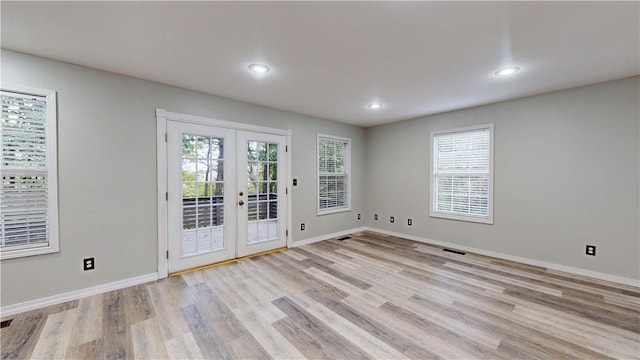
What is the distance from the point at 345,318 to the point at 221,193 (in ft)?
7.77

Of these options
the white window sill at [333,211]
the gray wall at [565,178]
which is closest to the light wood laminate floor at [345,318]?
the gray wall at [565,178]

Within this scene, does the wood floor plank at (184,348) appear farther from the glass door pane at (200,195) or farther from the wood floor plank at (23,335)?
the glass door pane at (200,195)

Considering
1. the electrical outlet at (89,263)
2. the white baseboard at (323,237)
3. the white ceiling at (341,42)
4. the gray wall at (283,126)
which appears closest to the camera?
the white ceiling at (341,42)

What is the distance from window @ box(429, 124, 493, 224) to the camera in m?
4.01

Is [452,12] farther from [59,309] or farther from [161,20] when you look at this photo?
[59,309]

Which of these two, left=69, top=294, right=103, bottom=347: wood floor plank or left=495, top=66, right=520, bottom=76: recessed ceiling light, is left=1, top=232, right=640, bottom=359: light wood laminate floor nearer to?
left=69, top=294, right=103, bottom=347: wood floor plank

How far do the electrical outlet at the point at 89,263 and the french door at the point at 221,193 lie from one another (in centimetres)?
70

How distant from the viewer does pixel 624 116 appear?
2898mm

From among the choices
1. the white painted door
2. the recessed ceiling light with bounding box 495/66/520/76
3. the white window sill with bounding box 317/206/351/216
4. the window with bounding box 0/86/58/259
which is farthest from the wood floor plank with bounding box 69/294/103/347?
the recessed ceiling light with bounding box 495/66/520/76

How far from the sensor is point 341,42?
2127mm

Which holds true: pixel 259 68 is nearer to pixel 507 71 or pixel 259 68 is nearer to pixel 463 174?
pixel 507 71

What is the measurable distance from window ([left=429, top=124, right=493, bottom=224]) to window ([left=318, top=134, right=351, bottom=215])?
173 cm

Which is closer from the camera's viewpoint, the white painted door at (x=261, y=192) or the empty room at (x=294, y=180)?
the empty room at (x=294, y=180)

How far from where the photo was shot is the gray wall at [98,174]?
238cm
